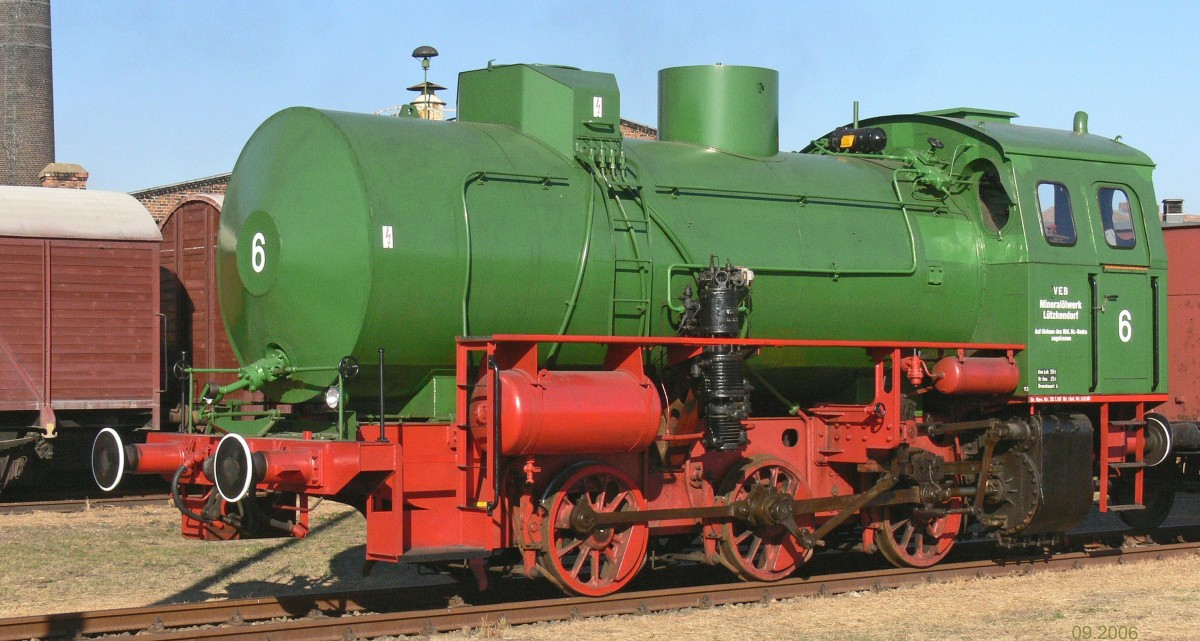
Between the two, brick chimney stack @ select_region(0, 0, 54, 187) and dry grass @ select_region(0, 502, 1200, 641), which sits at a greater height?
brick chimney stack @ select_region(0, 0, 54, 187)

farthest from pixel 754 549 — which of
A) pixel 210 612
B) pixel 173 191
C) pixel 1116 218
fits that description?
pixel 173 191

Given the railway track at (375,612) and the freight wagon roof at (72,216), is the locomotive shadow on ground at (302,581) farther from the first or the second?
the freight wagon roof at (72,216)

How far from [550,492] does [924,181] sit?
4783 mm

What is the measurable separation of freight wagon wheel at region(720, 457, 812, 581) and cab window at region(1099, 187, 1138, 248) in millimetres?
4033

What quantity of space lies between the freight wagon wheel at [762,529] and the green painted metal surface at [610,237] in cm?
81

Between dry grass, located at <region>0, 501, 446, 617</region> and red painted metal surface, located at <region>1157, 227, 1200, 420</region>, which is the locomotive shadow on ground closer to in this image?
dry grass, located at <region>0, 501, 446, 617</region>

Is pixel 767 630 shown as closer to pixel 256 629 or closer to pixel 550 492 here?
pixel 550 492

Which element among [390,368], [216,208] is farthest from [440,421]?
[216,208]

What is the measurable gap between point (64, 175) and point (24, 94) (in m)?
14.2

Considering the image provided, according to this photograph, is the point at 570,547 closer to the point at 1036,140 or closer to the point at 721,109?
the point at 721,109

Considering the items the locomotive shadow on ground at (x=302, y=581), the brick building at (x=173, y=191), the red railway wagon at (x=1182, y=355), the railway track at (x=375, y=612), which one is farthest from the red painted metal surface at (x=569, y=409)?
the brick building at (x=173, y=191)

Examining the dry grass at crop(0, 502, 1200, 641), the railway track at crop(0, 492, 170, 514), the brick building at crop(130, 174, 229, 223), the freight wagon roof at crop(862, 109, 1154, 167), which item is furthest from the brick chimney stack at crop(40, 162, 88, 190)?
the freight wagon roof at crop(862, 109, 1154, 167)

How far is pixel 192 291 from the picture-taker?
19297 millimetres

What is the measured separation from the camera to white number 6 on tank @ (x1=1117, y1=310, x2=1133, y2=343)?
12.4m
